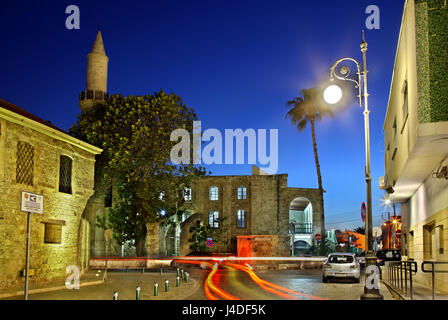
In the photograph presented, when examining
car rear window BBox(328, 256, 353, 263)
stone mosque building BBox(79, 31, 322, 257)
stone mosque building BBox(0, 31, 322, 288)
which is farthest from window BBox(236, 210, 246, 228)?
car rear window BBox(328, 256, 353, 263)

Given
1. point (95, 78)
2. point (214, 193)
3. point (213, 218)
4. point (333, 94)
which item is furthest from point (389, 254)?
point (95, 78)

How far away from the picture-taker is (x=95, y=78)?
45.4 meters

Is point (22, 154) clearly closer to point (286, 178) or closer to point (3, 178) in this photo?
point (3, 178)

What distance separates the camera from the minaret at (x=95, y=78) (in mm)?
45188

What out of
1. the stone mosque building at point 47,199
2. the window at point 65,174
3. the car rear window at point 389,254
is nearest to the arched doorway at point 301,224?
the stone mosque building at point 47,199

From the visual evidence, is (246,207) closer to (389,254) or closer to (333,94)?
(389,254)

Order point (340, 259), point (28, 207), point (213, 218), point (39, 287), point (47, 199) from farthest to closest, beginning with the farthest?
point (213, 218)
point (340, 259)
point (47, 199)
point (39, 287)
point (28, 207)

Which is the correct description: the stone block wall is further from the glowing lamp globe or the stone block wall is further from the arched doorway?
the arched doorway

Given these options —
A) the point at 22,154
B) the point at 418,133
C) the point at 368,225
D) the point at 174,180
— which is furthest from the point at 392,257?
the point at 22,154

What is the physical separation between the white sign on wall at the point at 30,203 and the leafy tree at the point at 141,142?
2203cm

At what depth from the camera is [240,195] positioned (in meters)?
55.4

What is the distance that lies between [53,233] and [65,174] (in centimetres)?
292

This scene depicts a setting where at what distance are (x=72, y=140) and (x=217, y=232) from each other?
106ft

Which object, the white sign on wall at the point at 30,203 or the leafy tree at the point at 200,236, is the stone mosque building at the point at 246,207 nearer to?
the leafy tree at the point at 200,236
